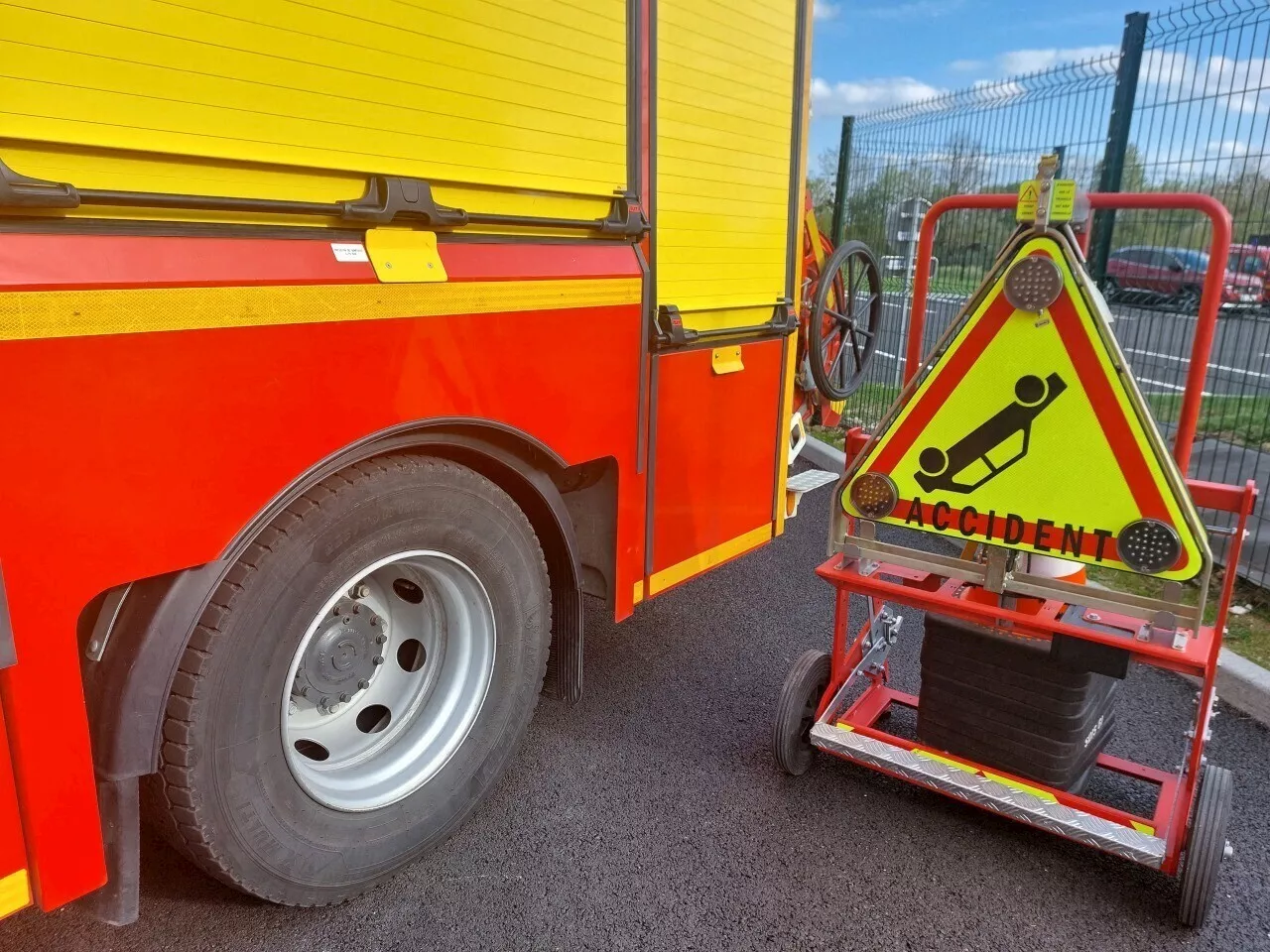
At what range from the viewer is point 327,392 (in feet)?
6.24

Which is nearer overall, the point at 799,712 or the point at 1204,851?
the point at 1204,851

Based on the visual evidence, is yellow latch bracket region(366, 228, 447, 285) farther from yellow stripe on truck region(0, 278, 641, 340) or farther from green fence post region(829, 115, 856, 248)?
green fence post region(829, 115, 856, 248)

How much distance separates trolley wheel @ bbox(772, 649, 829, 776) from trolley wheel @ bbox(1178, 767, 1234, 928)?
1001 millimetres

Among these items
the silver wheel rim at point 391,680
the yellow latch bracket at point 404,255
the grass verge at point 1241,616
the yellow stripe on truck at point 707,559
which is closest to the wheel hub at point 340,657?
the silver wheel rim at point 391,680

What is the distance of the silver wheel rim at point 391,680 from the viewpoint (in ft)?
7.41

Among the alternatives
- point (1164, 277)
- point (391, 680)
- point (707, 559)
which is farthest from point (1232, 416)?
point (391, 680)

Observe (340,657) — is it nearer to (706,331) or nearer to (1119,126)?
(706,331)

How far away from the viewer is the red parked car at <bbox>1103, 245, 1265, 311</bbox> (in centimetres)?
521

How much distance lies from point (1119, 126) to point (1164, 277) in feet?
3.09

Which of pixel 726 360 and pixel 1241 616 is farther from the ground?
pixel 726 360

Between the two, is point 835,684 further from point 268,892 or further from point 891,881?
point 268,892

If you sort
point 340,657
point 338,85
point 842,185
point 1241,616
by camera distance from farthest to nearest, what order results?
1. point 842,185
2. point 1241,616
3. point 340,657
4. point 338,85

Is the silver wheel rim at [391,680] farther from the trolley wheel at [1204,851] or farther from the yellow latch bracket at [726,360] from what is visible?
the trolley wheel at [1204,851]

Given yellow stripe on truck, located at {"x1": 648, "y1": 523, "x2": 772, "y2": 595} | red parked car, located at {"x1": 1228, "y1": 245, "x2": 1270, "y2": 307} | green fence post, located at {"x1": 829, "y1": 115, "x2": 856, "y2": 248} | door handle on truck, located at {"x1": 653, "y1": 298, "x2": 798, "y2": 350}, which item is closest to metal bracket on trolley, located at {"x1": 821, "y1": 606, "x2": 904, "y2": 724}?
yellow stripe on truck, located at {"x1": 648, "y1": 523, "x2": 772, "y2": 595}
